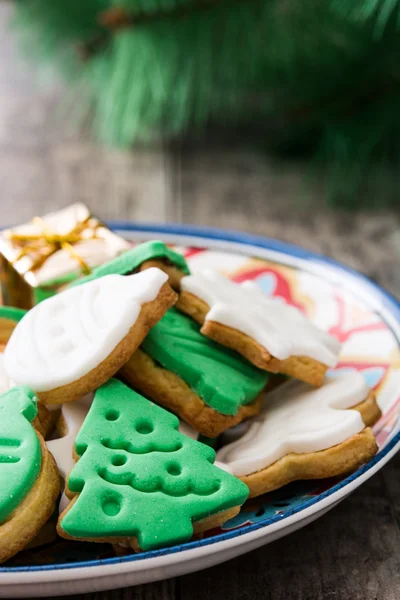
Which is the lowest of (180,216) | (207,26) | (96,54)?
(180,216)

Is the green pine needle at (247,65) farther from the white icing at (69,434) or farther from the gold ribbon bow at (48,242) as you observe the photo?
the white icing at (69,434)

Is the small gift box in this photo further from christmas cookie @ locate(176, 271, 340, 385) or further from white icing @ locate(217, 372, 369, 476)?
white icing @ locate(217, 372, 369, 476)

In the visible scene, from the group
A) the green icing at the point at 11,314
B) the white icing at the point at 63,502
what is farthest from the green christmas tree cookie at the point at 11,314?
the white icing at the point at 63,502

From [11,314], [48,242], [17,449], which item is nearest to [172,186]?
[48,242]

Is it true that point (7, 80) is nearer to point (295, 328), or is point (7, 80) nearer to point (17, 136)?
point (17, 136)

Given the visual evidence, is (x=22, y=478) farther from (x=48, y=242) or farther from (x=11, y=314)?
(x=48, y=242)

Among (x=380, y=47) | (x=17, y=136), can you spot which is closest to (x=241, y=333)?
(x=380, y=47)

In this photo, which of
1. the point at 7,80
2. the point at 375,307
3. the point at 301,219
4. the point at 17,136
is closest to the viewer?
the point at 375,307

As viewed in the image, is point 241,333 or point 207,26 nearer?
point 241,333
